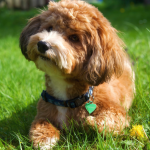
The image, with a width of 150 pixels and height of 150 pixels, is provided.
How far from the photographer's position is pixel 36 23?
2.37m

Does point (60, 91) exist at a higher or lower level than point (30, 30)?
lower

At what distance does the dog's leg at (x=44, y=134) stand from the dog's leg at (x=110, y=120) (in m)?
0.36

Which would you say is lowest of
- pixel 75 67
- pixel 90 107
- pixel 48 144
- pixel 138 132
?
pixel 48 144

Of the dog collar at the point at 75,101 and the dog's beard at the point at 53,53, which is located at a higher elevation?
the dog's beard at the point at 53,53

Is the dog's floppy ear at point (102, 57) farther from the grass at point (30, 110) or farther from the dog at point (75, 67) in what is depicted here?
the grass at point (30, 110)

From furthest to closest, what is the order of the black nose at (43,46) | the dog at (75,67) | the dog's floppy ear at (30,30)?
the dog's floppy ear at (30,30) → the dog at (75,67) → the black nose at (43,46)

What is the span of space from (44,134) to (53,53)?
2.56 ft

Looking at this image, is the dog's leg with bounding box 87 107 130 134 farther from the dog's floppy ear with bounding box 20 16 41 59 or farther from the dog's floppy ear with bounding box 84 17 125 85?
the dog's floppy ear with bounding box 20 16 41 59

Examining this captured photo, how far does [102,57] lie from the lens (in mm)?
2035

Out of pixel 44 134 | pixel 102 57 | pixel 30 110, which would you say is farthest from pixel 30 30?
pixel 44 134

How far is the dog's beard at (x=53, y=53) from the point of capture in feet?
6.15

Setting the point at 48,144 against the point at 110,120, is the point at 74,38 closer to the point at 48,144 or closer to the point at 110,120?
the point at 110,120

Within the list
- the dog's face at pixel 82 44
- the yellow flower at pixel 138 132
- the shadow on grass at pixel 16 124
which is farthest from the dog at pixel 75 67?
the shadow on grass at pixel 16 124

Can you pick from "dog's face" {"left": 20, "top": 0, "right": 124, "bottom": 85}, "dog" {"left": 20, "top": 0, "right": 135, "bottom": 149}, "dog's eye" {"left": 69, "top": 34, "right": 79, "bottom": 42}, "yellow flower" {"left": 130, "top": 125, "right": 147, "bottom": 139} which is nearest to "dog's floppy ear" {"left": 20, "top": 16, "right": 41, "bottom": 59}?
"dog" {"left": 20, "top": 0, "right": 135, "bottom": 149}
